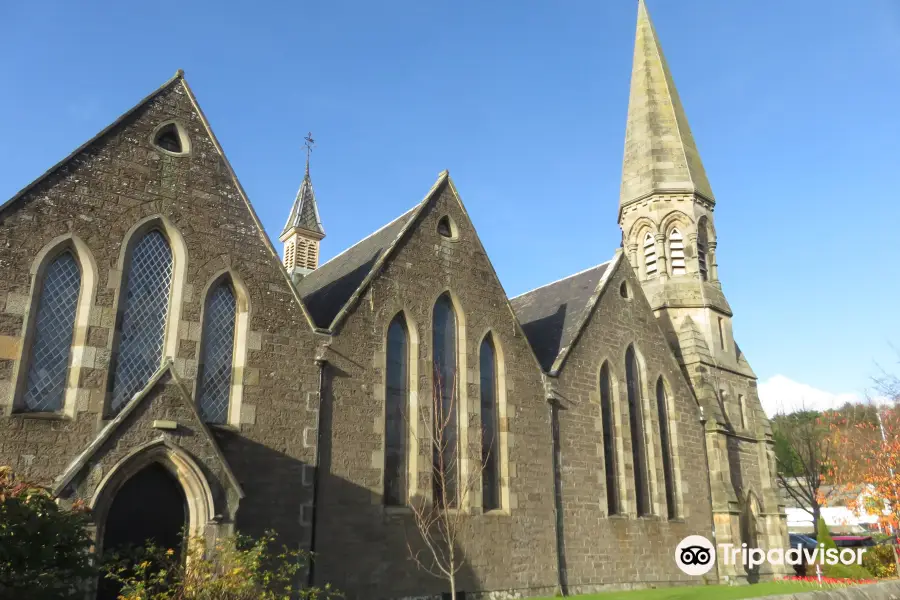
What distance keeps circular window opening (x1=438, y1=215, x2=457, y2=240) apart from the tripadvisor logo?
11.6 metres

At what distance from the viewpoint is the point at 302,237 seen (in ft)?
124

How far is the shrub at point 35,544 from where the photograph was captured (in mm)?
8594

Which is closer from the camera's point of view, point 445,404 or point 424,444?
point 424,444

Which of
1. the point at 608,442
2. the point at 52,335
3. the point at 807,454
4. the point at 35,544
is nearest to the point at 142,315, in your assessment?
the point at 52,335

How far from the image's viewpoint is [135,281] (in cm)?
1417

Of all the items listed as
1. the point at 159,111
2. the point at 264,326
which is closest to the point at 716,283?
the point at 264,326

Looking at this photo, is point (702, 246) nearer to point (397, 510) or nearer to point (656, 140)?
point (656, 140)

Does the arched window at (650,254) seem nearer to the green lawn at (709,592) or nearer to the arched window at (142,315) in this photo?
the green lawn at (709,592)

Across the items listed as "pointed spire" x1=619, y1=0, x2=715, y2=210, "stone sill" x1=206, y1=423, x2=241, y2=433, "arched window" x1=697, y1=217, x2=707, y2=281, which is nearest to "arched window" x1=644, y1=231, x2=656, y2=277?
"arched window" x1=697, y1=217, x2=707, y2=281

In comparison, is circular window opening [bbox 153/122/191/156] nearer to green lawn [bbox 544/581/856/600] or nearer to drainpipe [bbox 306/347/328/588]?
drainpipe [bbox 306/347/328/588]

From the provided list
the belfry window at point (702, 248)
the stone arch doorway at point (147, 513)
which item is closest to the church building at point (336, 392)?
the stone arch doorway at point (147, 513)

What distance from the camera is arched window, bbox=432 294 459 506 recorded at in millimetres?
17250

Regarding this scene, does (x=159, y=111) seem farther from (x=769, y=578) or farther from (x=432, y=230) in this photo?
(x=769, y=578)

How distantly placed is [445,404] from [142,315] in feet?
24.0
